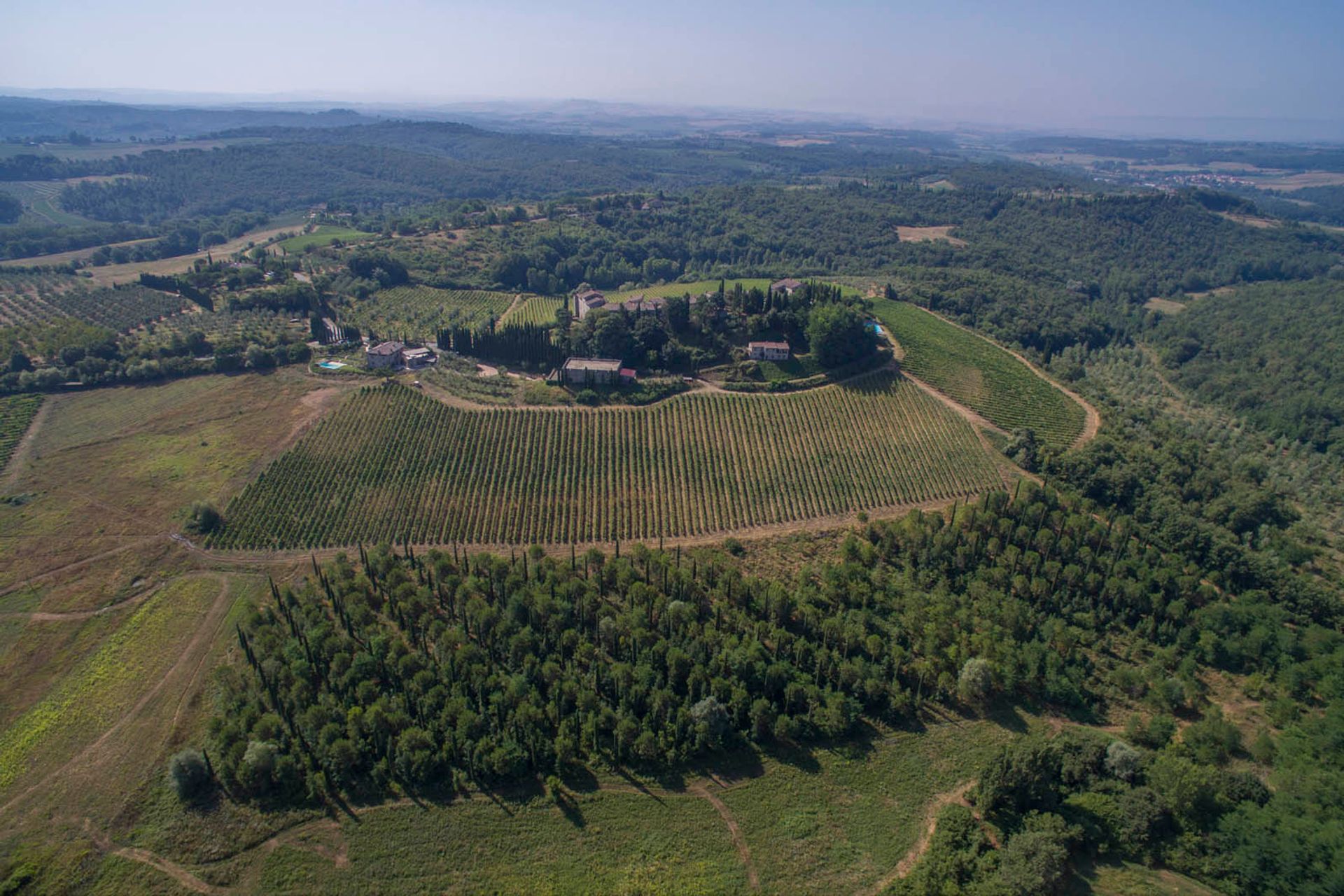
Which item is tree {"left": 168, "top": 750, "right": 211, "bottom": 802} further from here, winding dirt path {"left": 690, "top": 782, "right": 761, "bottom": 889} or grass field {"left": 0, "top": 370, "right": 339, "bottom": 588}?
winding dirt path {"left": 690, "top": 782, "right": 761, "bottom": 889}

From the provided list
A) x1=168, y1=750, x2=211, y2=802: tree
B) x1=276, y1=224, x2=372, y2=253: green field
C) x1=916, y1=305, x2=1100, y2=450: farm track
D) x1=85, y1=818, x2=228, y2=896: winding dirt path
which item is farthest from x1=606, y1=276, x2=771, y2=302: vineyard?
x1=85, y1=818, x2=228, y2=896: winding dirt path

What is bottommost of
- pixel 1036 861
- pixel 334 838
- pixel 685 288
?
pixel 334 838

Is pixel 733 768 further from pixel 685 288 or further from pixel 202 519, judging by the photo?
pixel 685 288

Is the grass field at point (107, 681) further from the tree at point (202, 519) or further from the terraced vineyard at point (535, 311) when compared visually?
the terraced vineyard at point (535, 311)

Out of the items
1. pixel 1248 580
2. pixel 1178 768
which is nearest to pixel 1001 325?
pixel 1248 580

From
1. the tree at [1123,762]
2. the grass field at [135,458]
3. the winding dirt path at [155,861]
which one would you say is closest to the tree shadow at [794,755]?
the tree at [1123,762]

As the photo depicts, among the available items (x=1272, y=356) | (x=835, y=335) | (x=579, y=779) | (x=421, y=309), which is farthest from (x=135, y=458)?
(x=1272, y=356)
